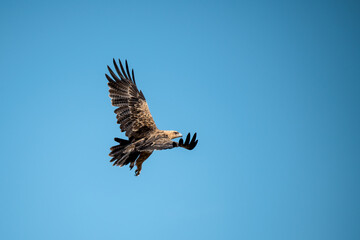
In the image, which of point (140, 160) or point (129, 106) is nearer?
point (140, 160)

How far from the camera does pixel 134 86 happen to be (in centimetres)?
1249

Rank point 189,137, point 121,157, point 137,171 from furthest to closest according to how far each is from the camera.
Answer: point 137,171 → point 121,157 → point 189,137

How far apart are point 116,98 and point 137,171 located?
2368 millimetres

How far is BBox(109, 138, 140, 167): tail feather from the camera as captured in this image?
10484mm

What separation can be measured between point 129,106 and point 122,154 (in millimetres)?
1972

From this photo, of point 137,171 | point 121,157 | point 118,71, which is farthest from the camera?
point 118,71

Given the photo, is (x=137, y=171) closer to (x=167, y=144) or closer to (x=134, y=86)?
(x=167, y=144)

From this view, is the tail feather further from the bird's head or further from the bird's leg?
the bird's head

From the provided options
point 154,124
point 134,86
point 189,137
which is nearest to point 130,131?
point 154,124

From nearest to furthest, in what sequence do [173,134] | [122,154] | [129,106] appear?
[122,154] → [173,134] → [129,106]

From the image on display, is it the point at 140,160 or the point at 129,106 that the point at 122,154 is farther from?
the point at 129,106

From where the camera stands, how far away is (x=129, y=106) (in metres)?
12.0

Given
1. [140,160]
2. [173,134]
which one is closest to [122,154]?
[140,160]

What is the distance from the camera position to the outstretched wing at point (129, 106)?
11.6m
